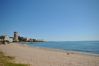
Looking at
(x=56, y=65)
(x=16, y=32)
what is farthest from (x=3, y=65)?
(x=16, y=32)

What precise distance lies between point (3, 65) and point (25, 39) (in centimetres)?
18390

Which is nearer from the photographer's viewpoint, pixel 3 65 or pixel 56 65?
pixel 3 65

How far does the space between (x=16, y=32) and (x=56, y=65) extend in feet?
509

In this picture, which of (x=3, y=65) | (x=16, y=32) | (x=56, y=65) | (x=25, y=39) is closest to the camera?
(x=3, y=65)

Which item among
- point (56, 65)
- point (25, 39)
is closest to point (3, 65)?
point (56, 65)

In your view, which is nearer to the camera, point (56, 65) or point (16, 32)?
point (56, 65)

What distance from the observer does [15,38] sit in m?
169

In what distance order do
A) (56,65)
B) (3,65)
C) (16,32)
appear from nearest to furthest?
(3,65) → (56,65) → (16,32)

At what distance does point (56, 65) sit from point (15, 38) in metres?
160

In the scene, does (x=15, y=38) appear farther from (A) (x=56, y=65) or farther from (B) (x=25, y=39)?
(A) (x=56, y=65)

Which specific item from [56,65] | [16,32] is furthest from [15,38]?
[56,65]

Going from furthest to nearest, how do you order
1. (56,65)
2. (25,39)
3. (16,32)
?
(25,39) < (16,32) < (56,65)

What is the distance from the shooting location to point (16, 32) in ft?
540

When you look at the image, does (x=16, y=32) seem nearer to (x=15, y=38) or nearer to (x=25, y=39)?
(x=15, y=38)
